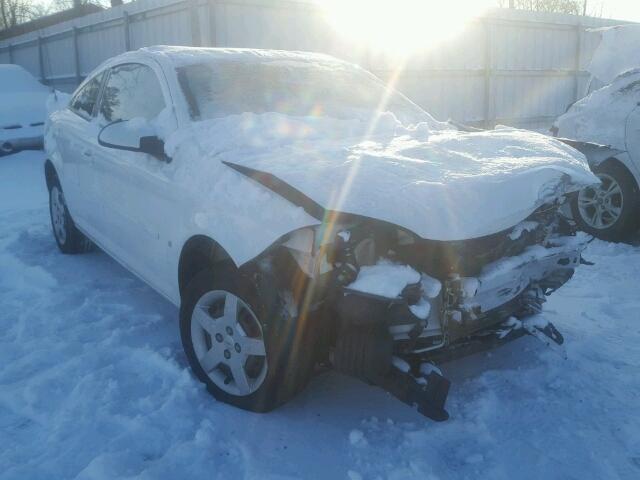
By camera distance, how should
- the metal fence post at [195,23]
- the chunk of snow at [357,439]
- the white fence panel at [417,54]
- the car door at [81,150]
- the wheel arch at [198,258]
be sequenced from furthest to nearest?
1. the white fence panel at [417,54]
2. the metal fence post at [195,23]
3. the car door at [81,150]
4. the wheel arch at [198,258]
5. the chunk of snow at [357,439]

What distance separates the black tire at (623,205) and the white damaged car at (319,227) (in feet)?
7.80

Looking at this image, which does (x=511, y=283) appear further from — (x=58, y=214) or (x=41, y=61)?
(x=41, y=61)

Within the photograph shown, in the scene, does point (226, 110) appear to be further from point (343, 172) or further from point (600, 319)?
point (600, 319)

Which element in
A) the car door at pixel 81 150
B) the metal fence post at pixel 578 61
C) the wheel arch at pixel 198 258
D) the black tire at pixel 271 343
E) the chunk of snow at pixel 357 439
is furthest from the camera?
the metal fence post at pixel 578 61

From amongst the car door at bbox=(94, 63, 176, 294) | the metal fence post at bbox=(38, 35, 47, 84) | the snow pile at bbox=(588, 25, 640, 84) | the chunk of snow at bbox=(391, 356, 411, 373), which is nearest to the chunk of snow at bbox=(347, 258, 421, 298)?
the chunk of snow at bbox=(391, 356, 411, 373)

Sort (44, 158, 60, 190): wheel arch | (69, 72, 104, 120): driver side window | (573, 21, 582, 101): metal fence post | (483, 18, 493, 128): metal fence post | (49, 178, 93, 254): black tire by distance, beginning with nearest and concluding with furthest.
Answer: (69, 72, 104, 120): driver side window, (49, 178, 93, 254): black tire, (44, 158, 60, 190): wheel arch, (483, 18, 493, 128): metal fence post, (573, 21, 582, 101): metal fence post

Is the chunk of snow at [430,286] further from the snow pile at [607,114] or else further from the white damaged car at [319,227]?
the snow pile at [607,114]

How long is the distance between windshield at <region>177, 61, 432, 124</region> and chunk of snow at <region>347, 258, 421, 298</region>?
1.56m

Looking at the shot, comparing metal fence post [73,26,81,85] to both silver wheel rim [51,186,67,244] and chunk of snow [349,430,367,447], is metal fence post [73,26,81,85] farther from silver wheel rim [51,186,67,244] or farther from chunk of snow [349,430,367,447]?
chunk of snow [349,430,367,447]

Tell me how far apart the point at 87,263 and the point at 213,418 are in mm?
2872

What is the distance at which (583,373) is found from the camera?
3.22 m

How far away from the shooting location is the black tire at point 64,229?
17.1 feet

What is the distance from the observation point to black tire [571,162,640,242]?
5473 mm

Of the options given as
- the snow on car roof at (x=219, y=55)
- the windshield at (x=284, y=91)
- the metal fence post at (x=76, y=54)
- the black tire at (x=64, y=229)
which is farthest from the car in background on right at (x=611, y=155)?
the metal fence post at (x=76, y=54)
